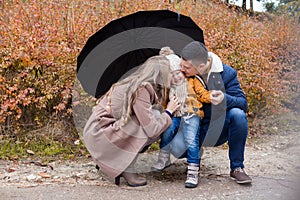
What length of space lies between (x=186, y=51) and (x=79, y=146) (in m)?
1.78

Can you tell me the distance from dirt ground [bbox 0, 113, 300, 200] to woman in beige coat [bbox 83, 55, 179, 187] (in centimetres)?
26

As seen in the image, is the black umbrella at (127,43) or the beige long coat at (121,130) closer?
the beige long coat at (121,130)

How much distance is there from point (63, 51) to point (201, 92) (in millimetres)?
1985

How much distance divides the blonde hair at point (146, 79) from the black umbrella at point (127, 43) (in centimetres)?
25

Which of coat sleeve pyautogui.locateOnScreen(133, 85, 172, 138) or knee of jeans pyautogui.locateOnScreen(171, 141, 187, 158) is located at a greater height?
coat sleeve pyautogui.locateOnScreen(133, 85, 172, 138)

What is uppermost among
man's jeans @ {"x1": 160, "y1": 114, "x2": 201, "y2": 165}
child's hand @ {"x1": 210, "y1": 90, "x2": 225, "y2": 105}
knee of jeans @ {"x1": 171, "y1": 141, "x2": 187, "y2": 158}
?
child's hand @ {"x1": 210, "y1": 90, "x2": 225, "y2": 105}

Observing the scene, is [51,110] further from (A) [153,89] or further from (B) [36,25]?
(A) [153,89]

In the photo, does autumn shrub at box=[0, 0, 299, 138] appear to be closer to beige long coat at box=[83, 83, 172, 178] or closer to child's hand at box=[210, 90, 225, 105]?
beige long coat at box=[83, 83, 172, 178]

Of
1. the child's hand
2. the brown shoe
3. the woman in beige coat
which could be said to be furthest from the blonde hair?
the brown shoe

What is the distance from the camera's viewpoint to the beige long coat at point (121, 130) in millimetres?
3064

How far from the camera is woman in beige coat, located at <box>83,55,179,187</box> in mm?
3066

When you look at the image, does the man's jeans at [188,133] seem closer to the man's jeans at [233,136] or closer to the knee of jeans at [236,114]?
the man's jeans at [233,136]

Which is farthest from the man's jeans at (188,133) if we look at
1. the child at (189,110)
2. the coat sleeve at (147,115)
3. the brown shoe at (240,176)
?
the brown shoe at (240,176)

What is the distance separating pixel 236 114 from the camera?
3244 mm
